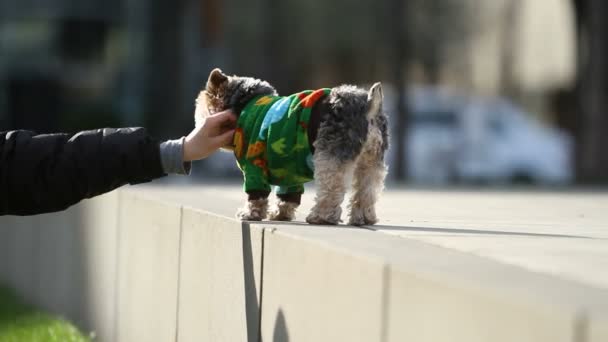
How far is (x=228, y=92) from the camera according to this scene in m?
6.31

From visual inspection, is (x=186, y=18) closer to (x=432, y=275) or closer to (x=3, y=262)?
(x=3, y=262)

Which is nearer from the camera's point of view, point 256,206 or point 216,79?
point 256,206

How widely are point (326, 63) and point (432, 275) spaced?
26.1m

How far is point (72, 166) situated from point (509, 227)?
2.51 metres

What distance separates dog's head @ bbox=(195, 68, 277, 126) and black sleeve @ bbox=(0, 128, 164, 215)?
4.30 feet

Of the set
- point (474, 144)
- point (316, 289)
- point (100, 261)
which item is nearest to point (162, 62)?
point (474, 144)

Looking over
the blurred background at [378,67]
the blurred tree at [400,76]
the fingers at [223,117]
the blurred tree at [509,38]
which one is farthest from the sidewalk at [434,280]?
the blurred tree at [509,38]

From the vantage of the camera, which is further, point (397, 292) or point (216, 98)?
point (216, 98)

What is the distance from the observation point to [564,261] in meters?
4.65

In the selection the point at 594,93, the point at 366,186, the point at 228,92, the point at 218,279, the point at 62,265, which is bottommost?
the point at 62,265

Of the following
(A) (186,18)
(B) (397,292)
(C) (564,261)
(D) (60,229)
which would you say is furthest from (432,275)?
(A) (186,18)

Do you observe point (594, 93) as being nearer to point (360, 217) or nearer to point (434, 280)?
point (360, 217)

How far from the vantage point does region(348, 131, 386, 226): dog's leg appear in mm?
6074

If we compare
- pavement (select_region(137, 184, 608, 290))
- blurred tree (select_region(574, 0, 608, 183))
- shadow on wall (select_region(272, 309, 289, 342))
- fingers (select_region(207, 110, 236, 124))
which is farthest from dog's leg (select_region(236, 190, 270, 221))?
blurred tree (select_region(574, 0, 608, 183))
